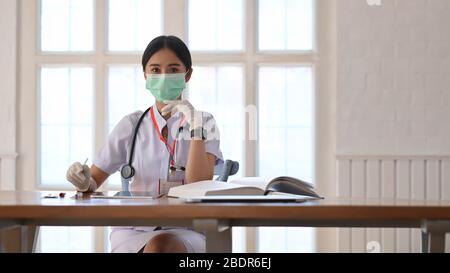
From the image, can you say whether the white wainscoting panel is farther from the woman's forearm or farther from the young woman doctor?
the woman's forearm

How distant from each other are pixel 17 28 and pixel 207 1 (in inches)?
43.9

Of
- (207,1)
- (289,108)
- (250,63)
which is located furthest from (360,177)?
(207,1)

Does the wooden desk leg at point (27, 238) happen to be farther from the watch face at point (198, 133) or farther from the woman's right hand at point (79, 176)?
the watch face at point (198, 133)

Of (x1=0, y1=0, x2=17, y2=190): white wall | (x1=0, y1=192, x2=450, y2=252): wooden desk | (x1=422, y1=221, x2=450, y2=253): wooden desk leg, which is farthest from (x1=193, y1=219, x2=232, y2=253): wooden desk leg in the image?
(x1=0, y1=0, x2=17, y2=190): white wall

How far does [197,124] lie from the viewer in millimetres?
2057

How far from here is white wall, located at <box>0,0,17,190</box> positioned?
390 cm

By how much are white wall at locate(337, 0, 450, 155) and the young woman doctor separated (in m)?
1.50

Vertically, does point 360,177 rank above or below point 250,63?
below

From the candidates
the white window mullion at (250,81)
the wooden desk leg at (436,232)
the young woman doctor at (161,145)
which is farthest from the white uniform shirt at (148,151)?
the white window mullion at (250,81)

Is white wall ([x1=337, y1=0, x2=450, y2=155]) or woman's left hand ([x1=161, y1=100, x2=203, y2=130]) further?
white wall ([x1=337, y1=0, x2=450, y2=155])

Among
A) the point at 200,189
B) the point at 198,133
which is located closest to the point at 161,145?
the point at 198,133

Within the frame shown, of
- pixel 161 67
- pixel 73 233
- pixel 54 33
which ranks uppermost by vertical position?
pixel 54 33
